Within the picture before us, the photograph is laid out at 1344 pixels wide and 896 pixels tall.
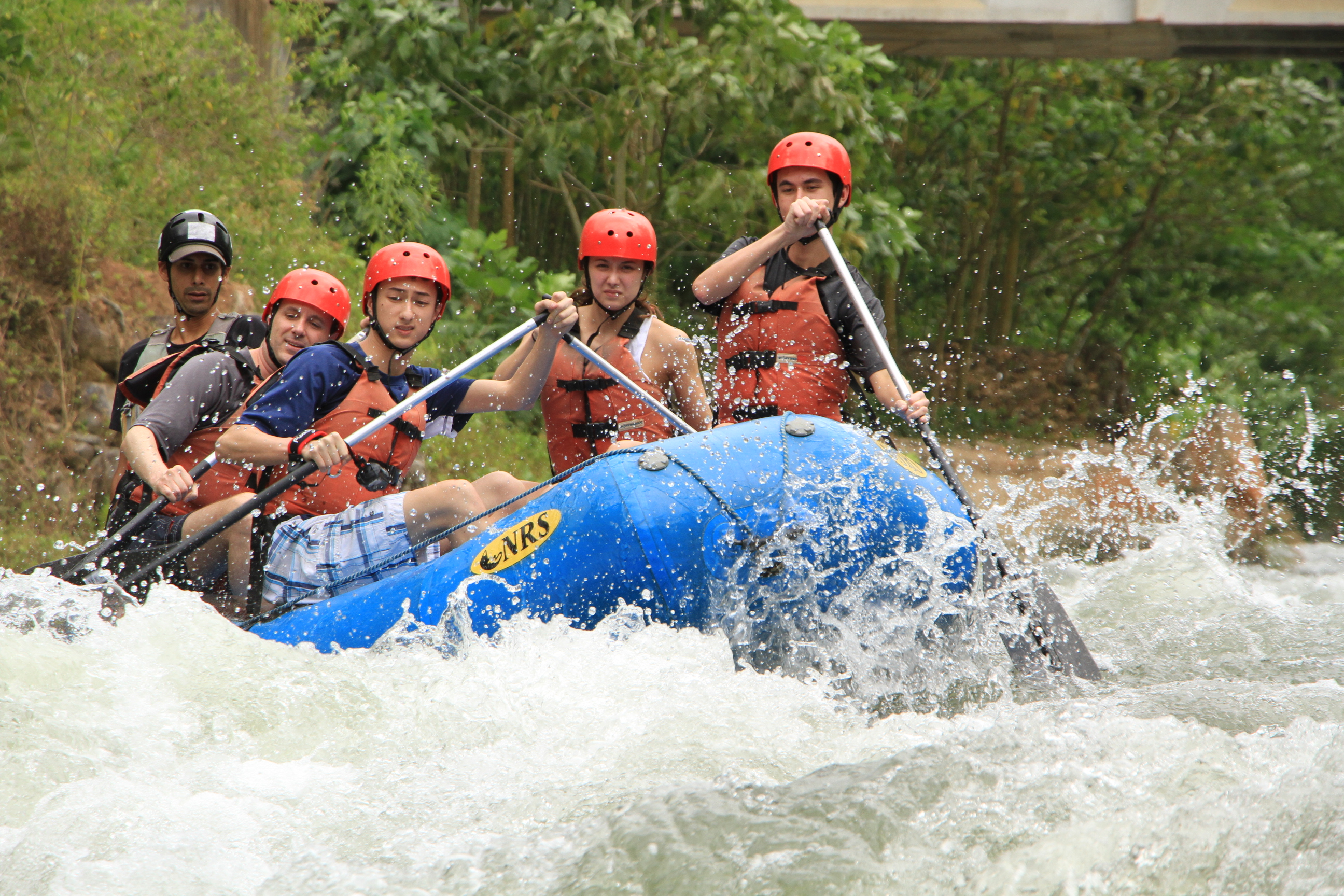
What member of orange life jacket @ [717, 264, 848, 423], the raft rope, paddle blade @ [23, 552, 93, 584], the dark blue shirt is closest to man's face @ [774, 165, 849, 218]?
orange life jacket @ [717, 264, 848, 423]

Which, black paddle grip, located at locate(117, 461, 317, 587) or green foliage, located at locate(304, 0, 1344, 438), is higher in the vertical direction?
green foliage, located at locate(304, 0, 1344, 438)

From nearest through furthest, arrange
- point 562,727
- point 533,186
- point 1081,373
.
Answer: point 562,727
point 533,186
point 1081,373

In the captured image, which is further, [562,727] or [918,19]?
[918,19]

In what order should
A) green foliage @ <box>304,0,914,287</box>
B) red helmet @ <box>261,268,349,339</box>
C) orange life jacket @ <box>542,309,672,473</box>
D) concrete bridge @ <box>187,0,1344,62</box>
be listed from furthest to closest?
concrete bridge @ <box>187,0,1344,62</box>, green foliage @ <box>304,0,914,287</box>, red helmet @ <box>261,268,349,339</box>, orange life jacket @ <box>542,309,672,473</box>

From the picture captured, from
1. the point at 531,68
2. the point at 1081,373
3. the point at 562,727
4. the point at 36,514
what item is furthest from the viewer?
the point at 1081,373

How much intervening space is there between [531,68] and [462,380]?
16.8 ft

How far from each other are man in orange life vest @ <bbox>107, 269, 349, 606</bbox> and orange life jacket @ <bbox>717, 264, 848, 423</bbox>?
1539mm

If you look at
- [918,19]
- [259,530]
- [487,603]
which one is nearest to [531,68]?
[918,19]

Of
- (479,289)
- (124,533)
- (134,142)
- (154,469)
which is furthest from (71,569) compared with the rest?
(479,289)

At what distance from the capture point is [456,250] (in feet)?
29.9

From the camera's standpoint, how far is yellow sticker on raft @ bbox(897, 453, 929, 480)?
370 cm

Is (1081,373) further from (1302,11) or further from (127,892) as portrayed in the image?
(127,892)

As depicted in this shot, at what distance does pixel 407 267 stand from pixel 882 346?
5.44 ft

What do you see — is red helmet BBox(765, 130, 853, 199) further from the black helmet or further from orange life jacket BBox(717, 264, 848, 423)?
the black helmet
